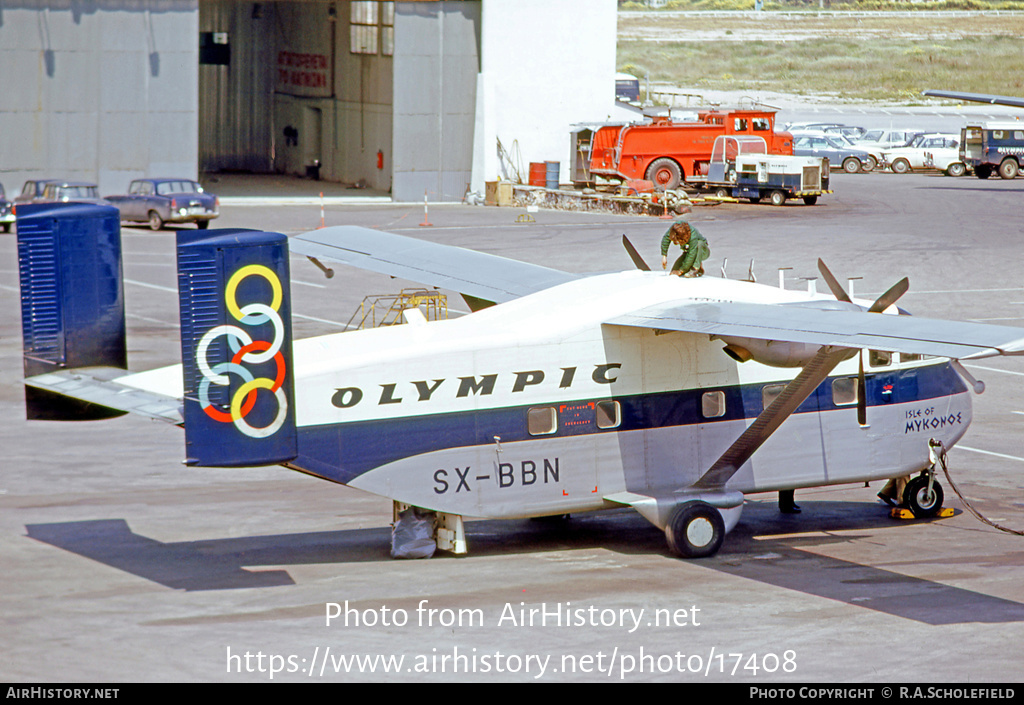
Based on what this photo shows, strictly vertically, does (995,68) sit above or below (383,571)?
above

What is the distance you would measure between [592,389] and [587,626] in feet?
11.5

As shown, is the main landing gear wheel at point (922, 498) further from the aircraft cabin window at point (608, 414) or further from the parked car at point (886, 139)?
the parked car at point (886, 139)

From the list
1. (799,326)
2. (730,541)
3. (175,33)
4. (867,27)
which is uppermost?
(867,27)

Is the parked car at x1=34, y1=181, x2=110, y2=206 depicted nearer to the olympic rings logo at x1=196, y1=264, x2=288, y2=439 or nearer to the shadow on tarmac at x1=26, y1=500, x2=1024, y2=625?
the shadow on tarmac at x1=26, y1=500, x2=1024, y2=625

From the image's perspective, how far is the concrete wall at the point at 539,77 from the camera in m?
62.6

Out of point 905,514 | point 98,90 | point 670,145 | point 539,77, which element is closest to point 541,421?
point 905,514

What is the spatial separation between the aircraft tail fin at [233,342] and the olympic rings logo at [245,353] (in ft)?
0.03

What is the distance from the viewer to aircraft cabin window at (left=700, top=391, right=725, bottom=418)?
16.5 m

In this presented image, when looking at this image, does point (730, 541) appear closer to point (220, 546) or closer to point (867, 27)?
point (220, 546)

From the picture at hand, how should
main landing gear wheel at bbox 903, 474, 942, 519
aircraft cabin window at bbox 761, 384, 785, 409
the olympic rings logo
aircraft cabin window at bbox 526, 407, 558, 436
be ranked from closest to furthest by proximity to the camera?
the olympic rings logo
aircraft cabin window at bbox 526, 407, 558, 436
aircraft cabin window at bbox 761, 384, 785, 409
main landing gear wheel at bbox 903, 474, 942, 519

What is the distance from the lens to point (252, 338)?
530 inches

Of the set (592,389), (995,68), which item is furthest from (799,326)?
(995,68)

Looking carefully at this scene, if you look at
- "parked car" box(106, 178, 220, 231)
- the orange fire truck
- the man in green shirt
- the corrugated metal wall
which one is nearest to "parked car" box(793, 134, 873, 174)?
the orange fire truck

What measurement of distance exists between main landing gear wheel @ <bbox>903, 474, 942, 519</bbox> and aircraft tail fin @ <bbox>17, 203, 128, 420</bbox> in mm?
10881
